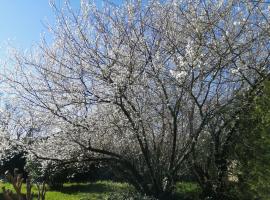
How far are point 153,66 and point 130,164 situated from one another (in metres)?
2.54

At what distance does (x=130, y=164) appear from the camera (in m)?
11.1

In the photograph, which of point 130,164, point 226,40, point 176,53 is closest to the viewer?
point 226,40

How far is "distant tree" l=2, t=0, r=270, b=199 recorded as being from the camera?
9852 mm

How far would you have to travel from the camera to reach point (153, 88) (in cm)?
1045

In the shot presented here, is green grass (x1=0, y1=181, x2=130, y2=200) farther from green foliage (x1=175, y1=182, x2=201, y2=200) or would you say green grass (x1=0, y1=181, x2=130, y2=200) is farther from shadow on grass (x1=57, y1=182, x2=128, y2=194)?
green foliage (x1=175, y1=182, x2=201, y2=200)

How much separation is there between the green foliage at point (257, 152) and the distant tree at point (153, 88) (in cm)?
92

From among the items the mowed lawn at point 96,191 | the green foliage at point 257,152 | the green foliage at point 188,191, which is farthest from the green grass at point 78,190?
the green foliage at point 257,152

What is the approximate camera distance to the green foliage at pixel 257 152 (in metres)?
7.50

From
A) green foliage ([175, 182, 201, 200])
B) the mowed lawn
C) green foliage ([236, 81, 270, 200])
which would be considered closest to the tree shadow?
the mowed lawn

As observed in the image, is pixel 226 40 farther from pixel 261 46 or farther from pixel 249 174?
pixel 249 174

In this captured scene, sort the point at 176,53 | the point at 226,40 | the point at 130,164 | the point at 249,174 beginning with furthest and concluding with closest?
the point at 130,164
the point at 176,53
the point at 226,40
the point at 249,174

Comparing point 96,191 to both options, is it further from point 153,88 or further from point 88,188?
point 153,88

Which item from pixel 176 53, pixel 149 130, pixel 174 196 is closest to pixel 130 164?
pixel 149 130

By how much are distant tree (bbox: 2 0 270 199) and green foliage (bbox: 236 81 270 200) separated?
0.92 m
